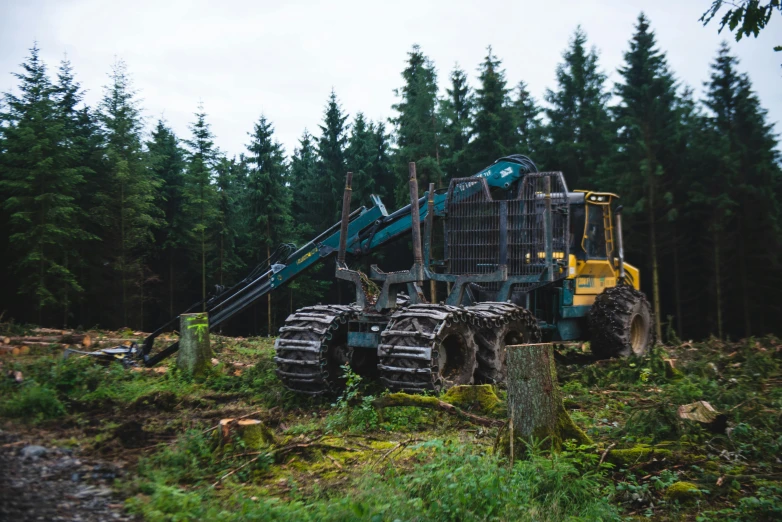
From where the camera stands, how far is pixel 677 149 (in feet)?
93.7

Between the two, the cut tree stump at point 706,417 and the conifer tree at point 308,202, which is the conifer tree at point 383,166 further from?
the cut tree stump at point 706,417

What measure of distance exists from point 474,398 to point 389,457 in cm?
200

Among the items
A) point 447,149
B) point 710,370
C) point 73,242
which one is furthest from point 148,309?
point 710,370

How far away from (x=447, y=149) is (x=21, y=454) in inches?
1048

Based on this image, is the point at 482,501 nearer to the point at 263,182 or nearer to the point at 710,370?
the point at 710,370

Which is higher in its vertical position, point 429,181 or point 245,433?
point 429,181

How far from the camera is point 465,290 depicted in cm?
958

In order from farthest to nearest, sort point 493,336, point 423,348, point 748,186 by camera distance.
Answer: point 748,186
point 493,336
point 423,348

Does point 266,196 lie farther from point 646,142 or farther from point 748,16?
point 748,16

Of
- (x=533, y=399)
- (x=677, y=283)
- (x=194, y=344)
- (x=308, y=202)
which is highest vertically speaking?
(x=308, y=202)

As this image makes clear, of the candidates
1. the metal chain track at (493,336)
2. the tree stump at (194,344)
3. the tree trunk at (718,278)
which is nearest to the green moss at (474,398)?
the metal chain track at (493,336)

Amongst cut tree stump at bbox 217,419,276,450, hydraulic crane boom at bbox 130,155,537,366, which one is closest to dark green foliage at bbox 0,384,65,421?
cut tree stump at bbox 217,419,276,450

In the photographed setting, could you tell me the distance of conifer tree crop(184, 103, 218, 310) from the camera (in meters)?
30.4

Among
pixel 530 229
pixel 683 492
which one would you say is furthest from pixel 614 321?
pixel 683 492
